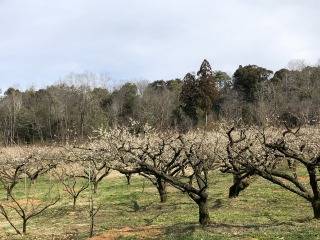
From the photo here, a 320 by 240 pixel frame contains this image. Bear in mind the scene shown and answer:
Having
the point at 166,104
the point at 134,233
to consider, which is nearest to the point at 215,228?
the point at 134,233

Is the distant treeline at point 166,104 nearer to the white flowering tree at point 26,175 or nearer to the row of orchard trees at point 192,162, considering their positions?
the white flowering tree at point 26,175

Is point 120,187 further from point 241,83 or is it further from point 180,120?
point 241,83

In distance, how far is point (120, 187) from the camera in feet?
148

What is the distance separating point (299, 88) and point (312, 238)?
64.5m

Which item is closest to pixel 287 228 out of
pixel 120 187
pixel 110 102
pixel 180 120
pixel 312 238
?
pixel 312 238

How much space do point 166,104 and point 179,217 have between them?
6320cm

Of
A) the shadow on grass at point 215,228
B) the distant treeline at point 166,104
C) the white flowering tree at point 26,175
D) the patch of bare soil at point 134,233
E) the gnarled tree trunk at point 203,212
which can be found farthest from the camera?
the distant treeline at point 166,104

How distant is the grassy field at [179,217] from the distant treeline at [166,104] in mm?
30976

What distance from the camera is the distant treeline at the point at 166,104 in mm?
74938

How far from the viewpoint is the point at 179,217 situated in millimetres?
27484

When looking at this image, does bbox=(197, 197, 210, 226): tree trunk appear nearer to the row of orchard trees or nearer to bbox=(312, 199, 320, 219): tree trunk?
the row of orchard trees

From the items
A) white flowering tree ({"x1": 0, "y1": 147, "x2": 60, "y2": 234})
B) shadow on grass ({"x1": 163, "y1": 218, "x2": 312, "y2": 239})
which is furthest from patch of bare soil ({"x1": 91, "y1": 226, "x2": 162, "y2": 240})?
white flowering tree ({"x1": 0, "y1": 147, "x2": 60, "y2": 234})

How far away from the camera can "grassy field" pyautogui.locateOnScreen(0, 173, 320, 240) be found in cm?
2106

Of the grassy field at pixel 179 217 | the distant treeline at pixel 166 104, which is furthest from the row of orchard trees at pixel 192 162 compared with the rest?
the distant treeline at pixel 166 104
